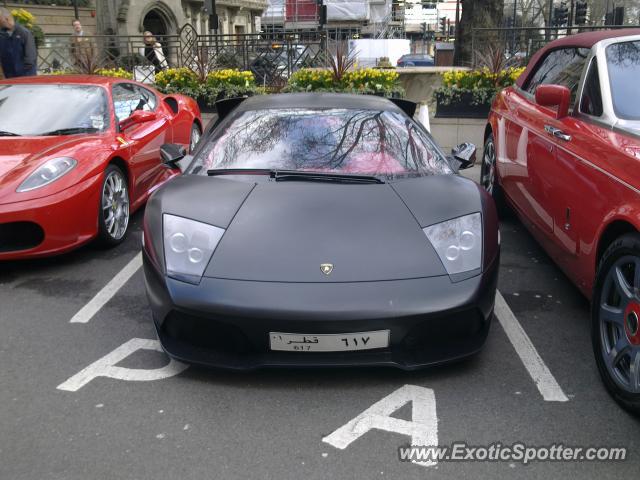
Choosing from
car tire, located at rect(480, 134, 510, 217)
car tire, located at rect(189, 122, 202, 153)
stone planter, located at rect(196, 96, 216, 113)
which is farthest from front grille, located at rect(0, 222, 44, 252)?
stone planter, located at rect(196, 96, 216, 113)

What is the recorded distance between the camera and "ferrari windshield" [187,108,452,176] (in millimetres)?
3994

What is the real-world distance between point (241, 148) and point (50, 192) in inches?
61.7

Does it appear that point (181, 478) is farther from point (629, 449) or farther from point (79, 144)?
point (79, 144)

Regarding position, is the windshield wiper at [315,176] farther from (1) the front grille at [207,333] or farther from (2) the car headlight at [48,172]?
(2) the car headlight at [48,172]

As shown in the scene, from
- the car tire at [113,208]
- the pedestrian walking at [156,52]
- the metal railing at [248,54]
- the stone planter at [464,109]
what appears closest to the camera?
the car tire at [113,208]

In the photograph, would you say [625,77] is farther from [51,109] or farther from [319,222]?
[51,109]

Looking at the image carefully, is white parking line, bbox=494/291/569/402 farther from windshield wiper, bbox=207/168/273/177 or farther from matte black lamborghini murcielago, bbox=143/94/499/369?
windshield wiper, bbox=207/168/273/177

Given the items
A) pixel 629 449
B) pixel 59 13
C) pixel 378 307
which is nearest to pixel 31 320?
pixel 378 307

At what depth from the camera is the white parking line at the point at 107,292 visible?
4219 millimetres

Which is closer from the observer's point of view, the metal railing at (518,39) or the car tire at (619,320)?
the car tire at (619,320)

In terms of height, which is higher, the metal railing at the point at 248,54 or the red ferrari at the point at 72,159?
the metal railing at the point at 248,54

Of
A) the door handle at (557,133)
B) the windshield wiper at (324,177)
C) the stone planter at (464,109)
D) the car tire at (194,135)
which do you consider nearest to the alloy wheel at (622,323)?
the door handle at (557,133)

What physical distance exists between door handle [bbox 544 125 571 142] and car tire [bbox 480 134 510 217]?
4.94 ft

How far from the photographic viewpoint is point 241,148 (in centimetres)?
417
